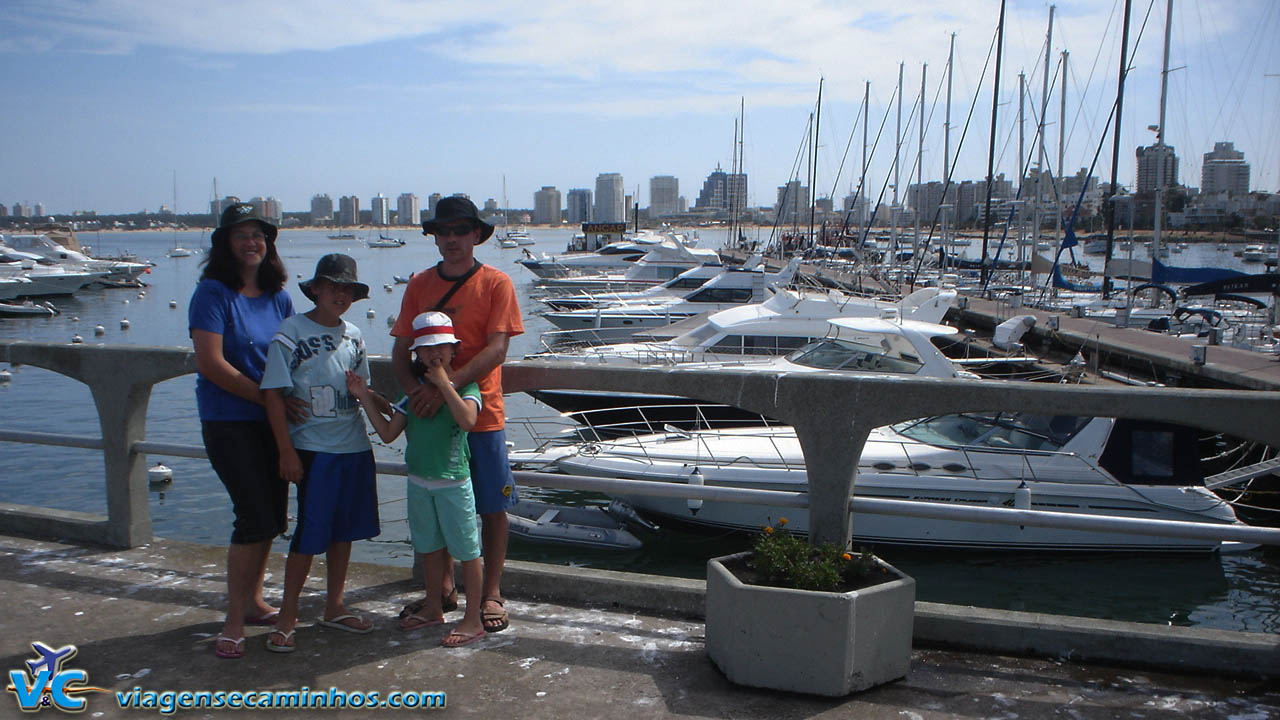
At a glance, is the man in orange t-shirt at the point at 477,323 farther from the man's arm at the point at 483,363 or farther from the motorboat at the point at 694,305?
the motorboat at the point at 694,305

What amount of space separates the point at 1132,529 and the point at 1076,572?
29.4 ft

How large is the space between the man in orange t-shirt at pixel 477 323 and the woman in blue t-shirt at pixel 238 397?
2.01 ft

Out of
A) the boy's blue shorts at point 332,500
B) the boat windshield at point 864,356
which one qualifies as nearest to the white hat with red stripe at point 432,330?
the boy's blue shorts at point 332,500

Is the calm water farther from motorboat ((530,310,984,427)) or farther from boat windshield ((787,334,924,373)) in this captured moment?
boat windshield ((787,334,924,373))

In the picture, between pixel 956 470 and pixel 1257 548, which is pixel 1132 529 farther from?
pixel 1257 548

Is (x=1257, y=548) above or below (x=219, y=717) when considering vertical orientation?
below

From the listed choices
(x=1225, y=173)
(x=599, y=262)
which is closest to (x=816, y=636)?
(x=599, y=262)

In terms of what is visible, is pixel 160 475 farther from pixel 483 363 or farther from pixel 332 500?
pixel 483 363

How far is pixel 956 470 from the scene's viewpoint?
11.3 meters

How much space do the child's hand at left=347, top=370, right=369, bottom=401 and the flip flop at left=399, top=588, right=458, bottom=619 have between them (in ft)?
3.38

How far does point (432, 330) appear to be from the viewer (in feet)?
12.6

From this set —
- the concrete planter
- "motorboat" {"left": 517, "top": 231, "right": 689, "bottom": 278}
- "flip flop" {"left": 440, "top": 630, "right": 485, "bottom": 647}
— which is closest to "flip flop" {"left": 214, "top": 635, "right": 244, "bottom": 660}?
"flip flop" {"left": 440, "top": 630, "right": 485, "bottom": 647}

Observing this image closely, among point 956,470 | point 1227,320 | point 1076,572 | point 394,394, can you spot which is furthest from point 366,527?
point 1227,320

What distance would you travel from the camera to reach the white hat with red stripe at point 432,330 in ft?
12.6
